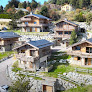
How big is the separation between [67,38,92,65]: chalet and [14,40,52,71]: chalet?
21.2 ft

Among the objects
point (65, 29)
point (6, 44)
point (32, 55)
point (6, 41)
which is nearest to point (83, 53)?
point (32, 55)

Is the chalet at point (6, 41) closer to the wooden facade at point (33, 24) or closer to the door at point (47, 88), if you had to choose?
the wooden facade at point (33, 24)

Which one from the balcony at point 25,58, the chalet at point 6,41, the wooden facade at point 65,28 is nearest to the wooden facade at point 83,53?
the balcony at point 25,58

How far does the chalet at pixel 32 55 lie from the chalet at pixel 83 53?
646 cm

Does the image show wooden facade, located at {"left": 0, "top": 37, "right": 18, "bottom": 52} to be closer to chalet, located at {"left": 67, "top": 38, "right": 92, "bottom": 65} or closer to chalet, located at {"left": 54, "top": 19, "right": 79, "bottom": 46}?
chalet, located at {"left": 54, "top": 19, "right": 79, "bottom": 46}

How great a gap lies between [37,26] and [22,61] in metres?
26.9

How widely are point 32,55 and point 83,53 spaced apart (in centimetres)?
1099

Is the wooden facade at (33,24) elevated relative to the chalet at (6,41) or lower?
elevated

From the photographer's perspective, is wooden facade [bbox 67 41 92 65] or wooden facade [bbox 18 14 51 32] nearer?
wooden facade [bbox 67 41 92 65]

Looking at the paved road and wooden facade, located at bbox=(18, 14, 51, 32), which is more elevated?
wooden facade, located at bbox=(18, 14, 51, 32)

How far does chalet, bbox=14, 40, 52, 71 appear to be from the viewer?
30.4 m

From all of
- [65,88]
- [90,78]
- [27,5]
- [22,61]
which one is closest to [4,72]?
[22,61]

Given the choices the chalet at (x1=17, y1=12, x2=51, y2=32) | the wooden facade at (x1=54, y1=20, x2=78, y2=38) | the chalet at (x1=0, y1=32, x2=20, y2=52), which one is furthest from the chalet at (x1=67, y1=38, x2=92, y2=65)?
the chalet at (x1=17, y1=12, x2=51, y2=32)

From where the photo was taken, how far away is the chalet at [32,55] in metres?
30.4
